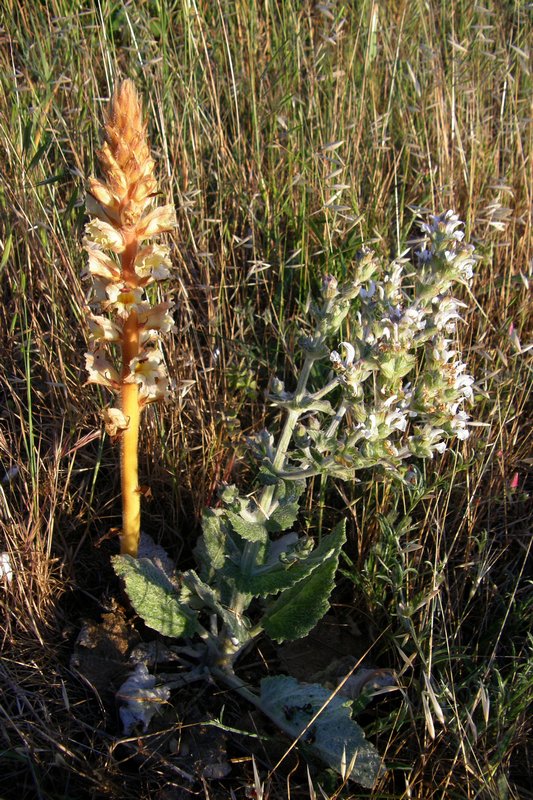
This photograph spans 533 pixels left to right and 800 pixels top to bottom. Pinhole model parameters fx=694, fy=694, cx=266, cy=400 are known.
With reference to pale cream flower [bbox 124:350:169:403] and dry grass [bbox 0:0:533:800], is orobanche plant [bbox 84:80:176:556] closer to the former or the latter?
pale cream flower [bbox 124:350:169:403]

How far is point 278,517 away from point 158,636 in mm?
535

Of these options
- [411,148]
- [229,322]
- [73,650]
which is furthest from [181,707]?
[411,148]

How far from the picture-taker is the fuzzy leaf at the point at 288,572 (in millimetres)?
1752

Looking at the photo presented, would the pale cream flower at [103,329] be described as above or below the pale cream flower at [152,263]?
below

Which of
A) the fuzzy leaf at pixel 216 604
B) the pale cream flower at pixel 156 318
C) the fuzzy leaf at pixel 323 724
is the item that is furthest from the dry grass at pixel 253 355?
the pale cream flower at pixel 156 318

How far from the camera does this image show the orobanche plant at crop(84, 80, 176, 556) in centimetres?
142

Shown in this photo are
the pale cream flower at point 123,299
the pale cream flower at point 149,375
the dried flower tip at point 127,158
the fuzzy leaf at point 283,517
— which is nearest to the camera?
the dried flower tip at point 127,158

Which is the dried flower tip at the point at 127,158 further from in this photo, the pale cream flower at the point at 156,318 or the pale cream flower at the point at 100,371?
the pale cream flower at the point at 100,371

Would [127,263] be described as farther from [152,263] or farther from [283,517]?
[283,517]

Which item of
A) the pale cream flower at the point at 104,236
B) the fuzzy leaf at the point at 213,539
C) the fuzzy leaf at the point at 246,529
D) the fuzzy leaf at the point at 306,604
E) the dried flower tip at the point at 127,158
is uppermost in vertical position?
the dried flower tip at the point at 127,158

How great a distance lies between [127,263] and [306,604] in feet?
3.25

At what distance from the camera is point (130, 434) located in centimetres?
175

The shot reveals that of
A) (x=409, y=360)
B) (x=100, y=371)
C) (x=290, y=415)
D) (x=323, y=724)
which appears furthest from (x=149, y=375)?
(x=323, y=724)

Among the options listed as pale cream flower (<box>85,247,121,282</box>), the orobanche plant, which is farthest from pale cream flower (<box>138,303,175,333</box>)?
pale cream flower (<box>85,247,121,282</box>)
